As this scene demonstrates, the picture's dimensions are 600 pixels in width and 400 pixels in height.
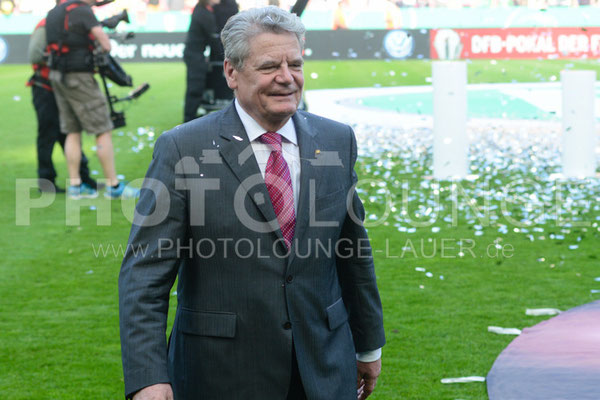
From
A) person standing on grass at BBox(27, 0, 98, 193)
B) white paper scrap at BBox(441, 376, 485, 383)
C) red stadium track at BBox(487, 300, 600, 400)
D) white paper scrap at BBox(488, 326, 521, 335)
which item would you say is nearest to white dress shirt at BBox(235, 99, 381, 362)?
red stadium track at BBox(487, 300, 600, 400)

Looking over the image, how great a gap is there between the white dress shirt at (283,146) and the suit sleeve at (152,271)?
0.75 feet

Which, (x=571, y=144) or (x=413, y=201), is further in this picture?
(x=571, y=144)

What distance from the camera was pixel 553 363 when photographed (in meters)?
4.87

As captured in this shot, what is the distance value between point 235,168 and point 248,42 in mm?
350

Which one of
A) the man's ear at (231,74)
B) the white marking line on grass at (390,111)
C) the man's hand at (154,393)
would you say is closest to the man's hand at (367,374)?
the man's hand at (154,393)

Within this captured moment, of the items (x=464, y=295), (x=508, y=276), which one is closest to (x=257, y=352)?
(x=464, y=295)

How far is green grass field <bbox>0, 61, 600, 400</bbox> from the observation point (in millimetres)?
5141

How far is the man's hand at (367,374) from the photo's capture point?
10.1ft

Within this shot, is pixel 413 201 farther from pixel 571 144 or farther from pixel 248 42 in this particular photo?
pixel 248 42

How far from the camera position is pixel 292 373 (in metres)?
2.77

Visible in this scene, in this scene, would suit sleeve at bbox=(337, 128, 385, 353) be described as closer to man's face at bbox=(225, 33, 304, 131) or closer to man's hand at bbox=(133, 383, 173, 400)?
man's face at bbox=(225, 33, 304, 131)

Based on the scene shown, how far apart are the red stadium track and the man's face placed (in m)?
2.35

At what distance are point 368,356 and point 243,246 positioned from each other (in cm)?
65

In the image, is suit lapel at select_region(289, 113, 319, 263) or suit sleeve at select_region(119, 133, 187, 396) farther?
suit lapel at select_region(289, 113, 319, 263)
